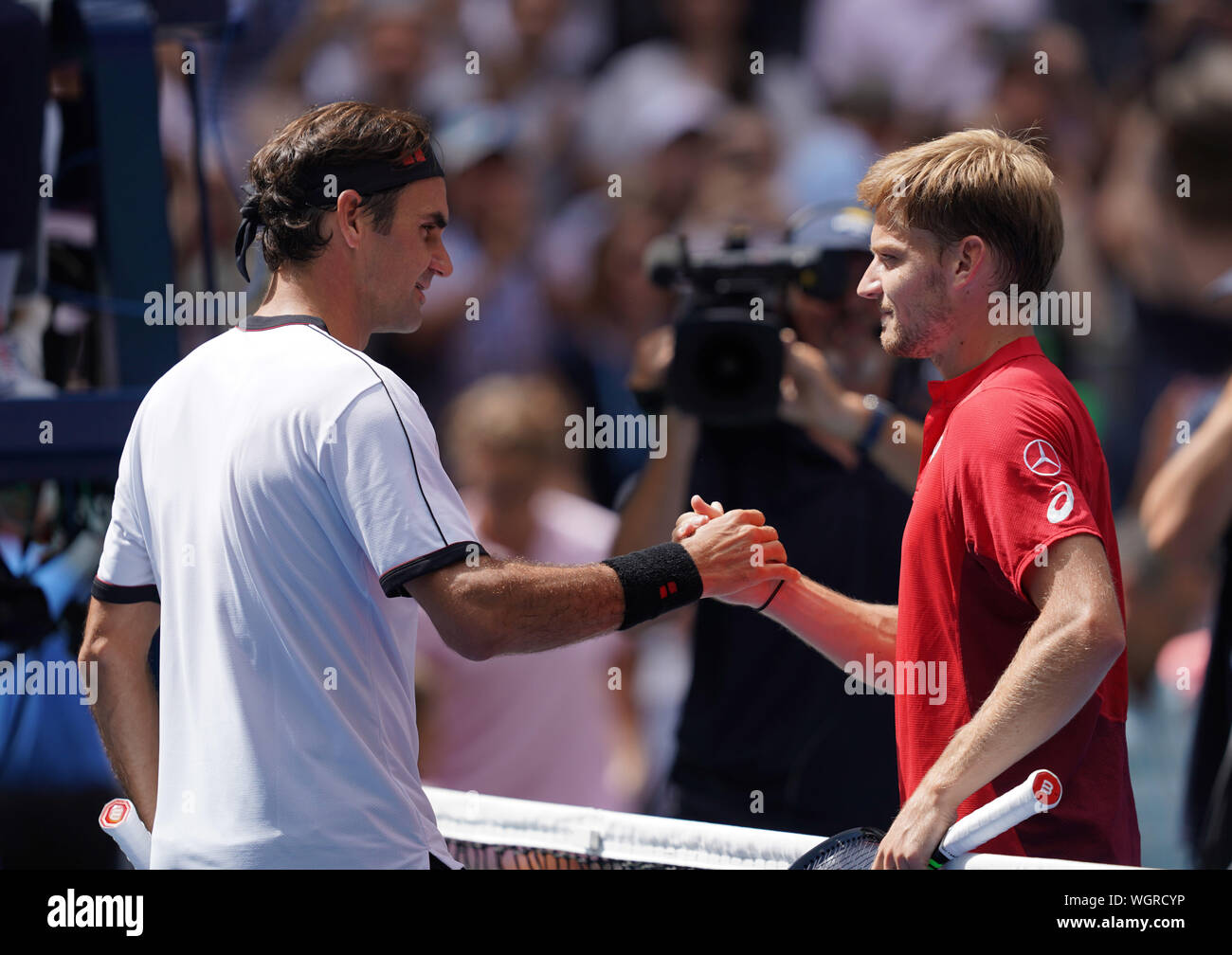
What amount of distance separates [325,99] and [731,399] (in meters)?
2.25

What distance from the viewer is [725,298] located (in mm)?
3012

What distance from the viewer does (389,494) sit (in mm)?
1646

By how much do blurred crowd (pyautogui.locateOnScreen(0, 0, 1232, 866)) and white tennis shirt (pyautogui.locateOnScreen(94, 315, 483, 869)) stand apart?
5.49 ft

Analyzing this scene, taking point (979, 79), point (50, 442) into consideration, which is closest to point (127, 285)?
point (50, 442)

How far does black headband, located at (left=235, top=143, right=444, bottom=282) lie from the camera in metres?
1.85

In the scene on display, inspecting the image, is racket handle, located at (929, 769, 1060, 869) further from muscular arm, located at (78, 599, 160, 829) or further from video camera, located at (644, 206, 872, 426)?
video camera, located at (644, 206, 872, 426)

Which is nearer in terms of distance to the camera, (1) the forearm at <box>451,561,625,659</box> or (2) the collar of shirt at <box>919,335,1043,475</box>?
(1) the forearm at <box>451,561,625,659</box>

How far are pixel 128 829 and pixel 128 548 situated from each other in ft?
1.28

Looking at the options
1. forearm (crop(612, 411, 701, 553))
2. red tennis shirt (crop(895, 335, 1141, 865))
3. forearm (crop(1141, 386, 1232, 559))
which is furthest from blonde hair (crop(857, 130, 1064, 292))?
forearm (crop(612, 411, 701, 553))

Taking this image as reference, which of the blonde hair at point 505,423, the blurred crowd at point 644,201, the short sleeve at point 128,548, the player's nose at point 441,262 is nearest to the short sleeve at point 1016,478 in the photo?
the player's nose at point 441,262

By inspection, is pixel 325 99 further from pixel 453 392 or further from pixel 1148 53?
pixel 1148 53

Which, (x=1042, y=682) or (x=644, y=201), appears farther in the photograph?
(x=644, y=201)

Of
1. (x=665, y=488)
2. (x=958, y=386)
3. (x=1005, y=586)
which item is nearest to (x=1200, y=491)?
(x=665, y=488)

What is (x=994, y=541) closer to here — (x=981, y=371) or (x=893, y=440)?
(x=981, y=371)
